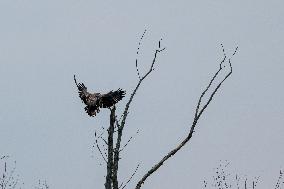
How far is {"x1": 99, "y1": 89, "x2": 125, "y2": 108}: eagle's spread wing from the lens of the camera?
240 inches

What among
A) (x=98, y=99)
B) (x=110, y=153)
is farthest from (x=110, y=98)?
(x=110, y=153)

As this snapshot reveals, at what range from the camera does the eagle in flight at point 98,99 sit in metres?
6.05

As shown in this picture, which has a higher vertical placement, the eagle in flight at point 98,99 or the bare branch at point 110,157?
the eagle in flight at point 98,99

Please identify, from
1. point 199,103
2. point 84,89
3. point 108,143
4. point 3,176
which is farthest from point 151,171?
point 3,176

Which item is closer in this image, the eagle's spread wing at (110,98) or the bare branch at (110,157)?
the bare branch at (110,157)

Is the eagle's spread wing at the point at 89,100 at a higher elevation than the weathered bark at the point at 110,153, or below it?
higher

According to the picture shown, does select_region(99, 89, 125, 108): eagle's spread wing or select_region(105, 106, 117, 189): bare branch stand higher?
select_region(99, 89, 125, 108): eagle's spread wing

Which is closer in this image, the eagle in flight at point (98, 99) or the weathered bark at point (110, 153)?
the weathered bark at point (110, 153)

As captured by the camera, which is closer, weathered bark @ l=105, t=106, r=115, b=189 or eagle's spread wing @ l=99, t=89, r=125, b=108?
weathered bark @ l=105, t=106, r=115, b=189

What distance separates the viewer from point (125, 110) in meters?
5.56

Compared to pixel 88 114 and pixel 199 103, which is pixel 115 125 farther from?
pixel 199 103

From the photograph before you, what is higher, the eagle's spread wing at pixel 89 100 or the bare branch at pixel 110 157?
the eagle's spread wing at pixel 89 100

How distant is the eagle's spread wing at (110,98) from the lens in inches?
240

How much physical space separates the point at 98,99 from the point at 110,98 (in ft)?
0.48
